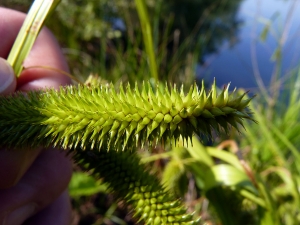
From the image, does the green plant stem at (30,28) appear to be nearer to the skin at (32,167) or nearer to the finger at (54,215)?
the skin at (32,167)

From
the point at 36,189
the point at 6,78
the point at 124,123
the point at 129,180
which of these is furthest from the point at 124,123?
the point at 36,189

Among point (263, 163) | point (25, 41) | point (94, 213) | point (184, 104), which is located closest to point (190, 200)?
point (263, 163)

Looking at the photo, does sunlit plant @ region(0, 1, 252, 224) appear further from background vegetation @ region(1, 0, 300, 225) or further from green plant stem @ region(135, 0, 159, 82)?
green plant stem @ region(135, 0, 159, 82)

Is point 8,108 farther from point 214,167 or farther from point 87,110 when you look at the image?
point 214,167

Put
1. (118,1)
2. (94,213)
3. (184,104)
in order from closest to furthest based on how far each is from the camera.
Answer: (184,104), (94,213), (118,1)

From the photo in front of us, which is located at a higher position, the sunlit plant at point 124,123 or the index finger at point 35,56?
the index finger at point 35,56

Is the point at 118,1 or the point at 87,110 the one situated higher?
the point at 118,1

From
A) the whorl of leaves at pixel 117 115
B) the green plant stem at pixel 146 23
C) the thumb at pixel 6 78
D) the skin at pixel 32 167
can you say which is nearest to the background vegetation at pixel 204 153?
the green plant stem at pixel 146 23
